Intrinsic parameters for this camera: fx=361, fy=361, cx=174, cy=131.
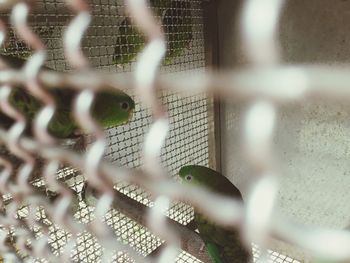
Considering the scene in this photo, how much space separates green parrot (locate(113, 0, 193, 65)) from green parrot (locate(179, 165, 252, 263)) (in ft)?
1.18

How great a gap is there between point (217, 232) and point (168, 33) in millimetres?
618

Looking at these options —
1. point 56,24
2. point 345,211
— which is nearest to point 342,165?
point 345,211

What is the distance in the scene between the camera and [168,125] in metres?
0.19

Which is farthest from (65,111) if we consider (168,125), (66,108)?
(168,125)

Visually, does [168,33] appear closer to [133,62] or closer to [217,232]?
[133,62]

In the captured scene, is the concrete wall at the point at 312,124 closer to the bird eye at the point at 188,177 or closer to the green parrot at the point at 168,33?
the green parrot at the point at 168,33

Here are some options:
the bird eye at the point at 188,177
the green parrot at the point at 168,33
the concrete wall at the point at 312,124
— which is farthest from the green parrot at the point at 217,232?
the green parrot at the point at 168,33

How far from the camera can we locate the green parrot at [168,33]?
1077 mm

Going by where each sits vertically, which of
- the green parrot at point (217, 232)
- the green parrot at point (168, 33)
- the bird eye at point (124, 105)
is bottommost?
the green parrot at point (217, 232)

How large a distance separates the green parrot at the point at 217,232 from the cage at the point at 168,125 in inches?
0.6

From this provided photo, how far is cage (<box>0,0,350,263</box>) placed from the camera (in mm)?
123

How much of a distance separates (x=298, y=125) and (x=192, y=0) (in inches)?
21.0

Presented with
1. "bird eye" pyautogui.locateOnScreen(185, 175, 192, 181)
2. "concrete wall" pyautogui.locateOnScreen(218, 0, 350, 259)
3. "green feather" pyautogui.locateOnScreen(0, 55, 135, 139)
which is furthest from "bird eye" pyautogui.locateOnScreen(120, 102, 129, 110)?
"concrete wall" pyautogui.locateOnScreen(218, 0, 350, 259)

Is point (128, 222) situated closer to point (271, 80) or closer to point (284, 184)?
point (284, 184)
